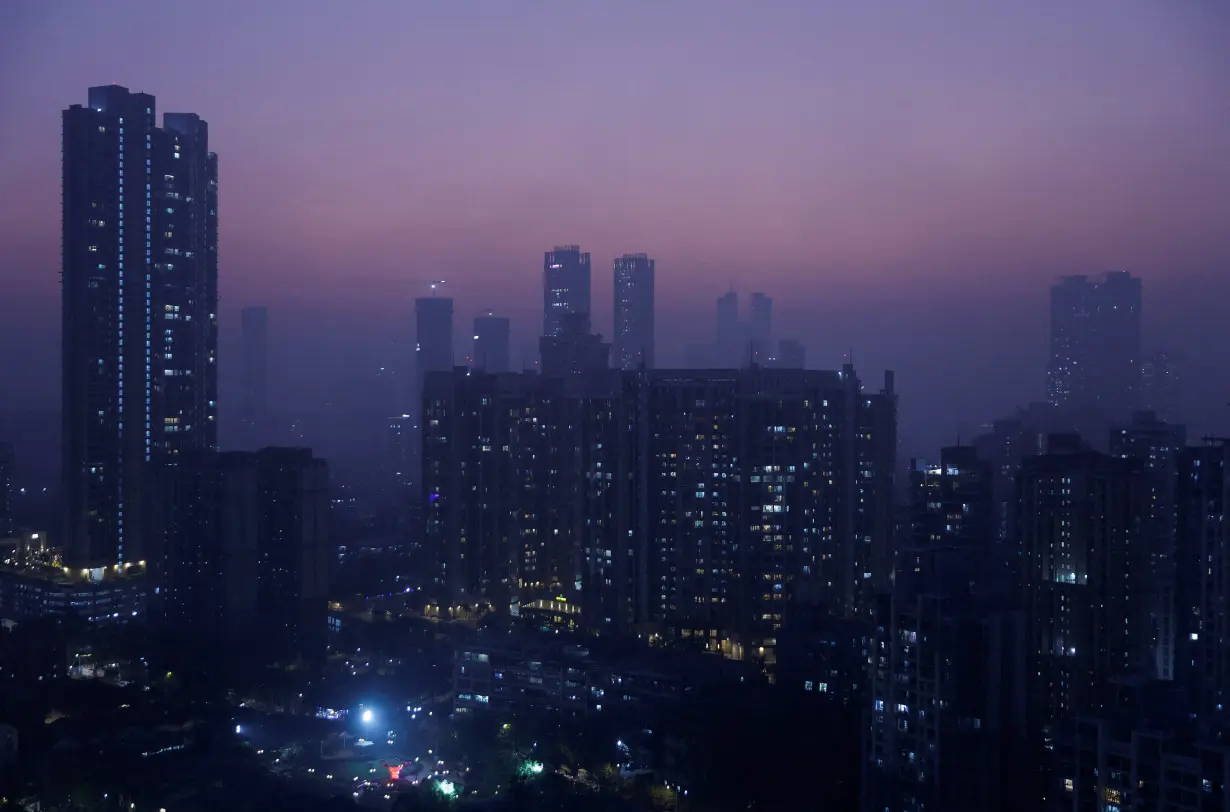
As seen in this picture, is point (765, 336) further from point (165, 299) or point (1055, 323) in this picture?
point (165, 299)

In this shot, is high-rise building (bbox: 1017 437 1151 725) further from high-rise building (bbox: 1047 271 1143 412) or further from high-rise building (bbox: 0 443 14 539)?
high-rise building (bbox: 0 443 14 539)

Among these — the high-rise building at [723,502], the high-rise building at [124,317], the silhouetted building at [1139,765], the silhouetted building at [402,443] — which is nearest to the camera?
the silhouetted building at [1139,765]

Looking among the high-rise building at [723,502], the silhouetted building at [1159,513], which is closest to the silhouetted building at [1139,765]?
the silhouetted building at [1159,513]

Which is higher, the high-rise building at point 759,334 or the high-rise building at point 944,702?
the high-rise building at point 759,334

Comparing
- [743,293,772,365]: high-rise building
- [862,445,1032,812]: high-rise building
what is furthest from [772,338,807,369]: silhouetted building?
[862,445,1032,812]: high-rise building

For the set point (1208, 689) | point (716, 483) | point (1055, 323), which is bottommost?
point (1208, 689)

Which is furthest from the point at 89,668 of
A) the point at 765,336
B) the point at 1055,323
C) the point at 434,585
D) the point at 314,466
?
the point at 1055,323

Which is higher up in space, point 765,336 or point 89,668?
point 765,336

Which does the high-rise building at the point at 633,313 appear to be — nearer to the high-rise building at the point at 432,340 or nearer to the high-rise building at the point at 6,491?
the high-rise building at the point at 432,340
